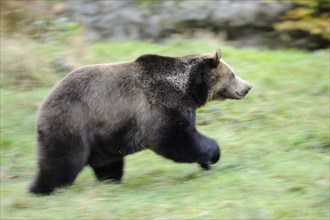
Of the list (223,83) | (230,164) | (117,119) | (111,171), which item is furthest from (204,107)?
(117,119)

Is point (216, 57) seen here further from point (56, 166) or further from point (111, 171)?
point (56, 166)

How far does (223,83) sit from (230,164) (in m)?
0.97

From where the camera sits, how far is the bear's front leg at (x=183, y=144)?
273 inches

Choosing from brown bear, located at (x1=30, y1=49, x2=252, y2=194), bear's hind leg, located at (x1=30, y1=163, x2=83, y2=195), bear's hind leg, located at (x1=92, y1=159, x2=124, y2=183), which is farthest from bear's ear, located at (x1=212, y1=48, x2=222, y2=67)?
bear's hind leg, located at (x1=30, y1=163, x2=83, y2=195)

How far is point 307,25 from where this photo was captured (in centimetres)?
1497

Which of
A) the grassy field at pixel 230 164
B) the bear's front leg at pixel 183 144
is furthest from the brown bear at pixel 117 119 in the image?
the grassy field at pixel 230 164

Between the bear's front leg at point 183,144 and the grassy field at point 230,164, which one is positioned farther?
the bear's front leg at point 183,144

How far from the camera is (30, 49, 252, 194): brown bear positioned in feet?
21.9

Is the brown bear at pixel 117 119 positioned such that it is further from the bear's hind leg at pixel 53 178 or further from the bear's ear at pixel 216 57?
the bear's ear at pixel 216 57

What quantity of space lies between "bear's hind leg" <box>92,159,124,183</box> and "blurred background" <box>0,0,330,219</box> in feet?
0.46

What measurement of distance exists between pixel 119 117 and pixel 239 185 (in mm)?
1419

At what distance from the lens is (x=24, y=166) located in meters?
8.26

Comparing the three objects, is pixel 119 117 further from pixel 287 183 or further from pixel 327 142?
pixel 327 142

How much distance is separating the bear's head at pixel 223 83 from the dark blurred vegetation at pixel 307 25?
707 centimetres
